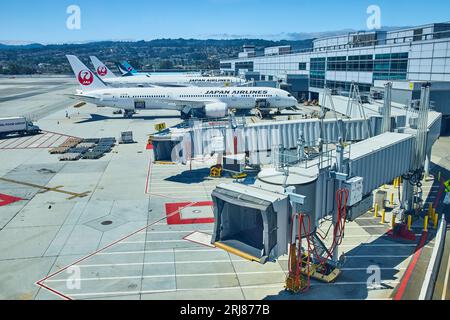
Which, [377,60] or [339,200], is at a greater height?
[377,60]

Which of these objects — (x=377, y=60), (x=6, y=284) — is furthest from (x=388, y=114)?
(x=377, y=60)

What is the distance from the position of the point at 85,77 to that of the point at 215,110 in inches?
1201

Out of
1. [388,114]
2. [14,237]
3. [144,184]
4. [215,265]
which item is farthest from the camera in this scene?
[144,184]

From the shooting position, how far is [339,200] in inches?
803

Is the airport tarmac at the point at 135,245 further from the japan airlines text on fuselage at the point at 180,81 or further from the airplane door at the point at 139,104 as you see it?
the japan airlines text on fuselage at the point at 180,81

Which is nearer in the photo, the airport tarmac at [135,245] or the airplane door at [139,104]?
the airport tarmac at [135,245]

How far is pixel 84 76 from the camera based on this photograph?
8306 centimetres

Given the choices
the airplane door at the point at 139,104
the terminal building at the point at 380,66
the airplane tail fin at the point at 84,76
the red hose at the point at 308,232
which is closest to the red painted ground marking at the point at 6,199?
the red hose at the point at 308,232

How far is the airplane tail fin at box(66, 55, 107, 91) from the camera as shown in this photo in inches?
3263

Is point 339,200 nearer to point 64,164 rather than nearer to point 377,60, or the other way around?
point 64,164

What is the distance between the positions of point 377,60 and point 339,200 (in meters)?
64.0

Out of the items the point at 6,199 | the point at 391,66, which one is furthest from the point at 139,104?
the point at 391,66

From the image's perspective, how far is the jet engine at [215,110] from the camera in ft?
244
